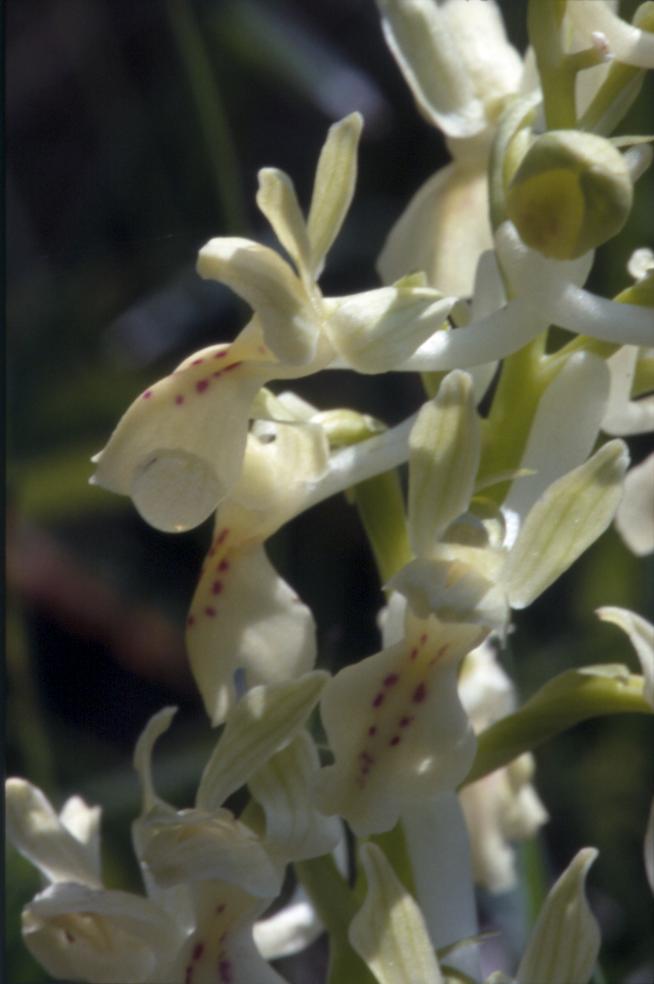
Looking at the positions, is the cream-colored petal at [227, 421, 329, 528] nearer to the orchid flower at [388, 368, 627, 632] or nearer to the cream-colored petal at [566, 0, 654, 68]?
the orchid flower at [388, 368, 627, 632]

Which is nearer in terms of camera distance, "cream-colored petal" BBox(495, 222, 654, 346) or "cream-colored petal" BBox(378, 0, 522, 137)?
"cream-colored petal" BBox(495, 222, 654, 346)

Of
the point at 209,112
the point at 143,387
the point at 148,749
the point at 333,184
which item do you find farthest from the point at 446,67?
the point at 143,387

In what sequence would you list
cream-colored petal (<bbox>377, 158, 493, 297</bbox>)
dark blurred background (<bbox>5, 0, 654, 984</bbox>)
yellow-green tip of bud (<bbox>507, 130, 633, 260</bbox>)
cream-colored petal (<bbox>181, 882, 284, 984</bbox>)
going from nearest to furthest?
yellow-green tip of bud (<bbox>507, 130, 633, 260</bbox>) < cream-colored petal (<bbox>181, 882, 284, 984</bbox>) < cream-colored petal (<bbox>377, 158, 493, 297</bbox>) < dark blurred background (<bbox>5, 0, 654, 984</bbox>)

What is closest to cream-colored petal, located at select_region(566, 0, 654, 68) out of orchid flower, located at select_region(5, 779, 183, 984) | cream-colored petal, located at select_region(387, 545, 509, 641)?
cream-colored petal, located at select_region(387, 545, 509, 641)

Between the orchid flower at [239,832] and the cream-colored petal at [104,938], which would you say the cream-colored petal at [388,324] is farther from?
the cream-colored petal at [104,938]

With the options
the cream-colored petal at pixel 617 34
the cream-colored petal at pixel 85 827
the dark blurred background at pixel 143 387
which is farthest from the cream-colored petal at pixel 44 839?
the dark blurred background at pixel 143 387

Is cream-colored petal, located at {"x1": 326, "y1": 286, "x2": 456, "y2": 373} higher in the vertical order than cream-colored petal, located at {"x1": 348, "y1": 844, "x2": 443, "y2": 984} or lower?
higher
